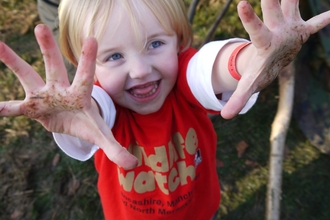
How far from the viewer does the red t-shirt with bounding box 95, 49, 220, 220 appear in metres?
0.99

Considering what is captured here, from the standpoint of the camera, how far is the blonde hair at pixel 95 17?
806 millimetres

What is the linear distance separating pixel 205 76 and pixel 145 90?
18 centimetres

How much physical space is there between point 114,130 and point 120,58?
0.84 ft

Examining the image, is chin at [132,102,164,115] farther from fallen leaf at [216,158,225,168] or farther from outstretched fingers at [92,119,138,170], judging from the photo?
fallen leaf at [216,158,225,168]

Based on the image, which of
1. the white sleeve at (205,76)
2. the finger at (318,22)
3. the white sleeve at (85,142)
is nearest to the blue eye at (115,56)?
the white sleeve at (85,142)

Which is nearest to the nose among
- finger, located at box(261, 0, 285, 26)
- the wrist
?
the wrist

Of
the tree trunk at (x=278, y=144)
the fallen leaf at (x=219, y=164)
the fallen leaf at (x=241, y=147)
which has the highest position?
the tree trunk at (x=278, y=144)

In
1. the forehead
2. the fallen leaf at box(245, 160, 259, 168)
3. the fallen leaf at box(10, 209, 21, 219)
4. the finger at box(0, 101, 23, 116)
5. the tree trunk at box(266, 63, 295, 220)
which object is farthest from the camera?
the fallen leaf at box(245, 160, 259, 168)

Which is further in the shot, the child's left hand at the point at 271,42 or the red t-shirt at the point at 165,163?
the red t-shirt at the point at 165,163

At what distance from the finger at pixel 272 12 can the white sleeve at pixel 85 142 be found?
0.47m

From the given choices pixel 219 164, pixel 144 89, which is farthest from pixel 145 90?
pixel 219 164

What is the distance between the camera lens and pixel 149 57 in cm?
85

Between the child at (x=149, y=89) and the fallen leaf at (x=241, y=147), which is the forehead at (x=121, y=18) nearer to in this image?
the child at (x=149, y=89)

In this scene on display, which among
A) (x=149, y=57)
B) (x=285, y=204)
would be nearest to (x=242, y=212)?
(x=285, y=204)
